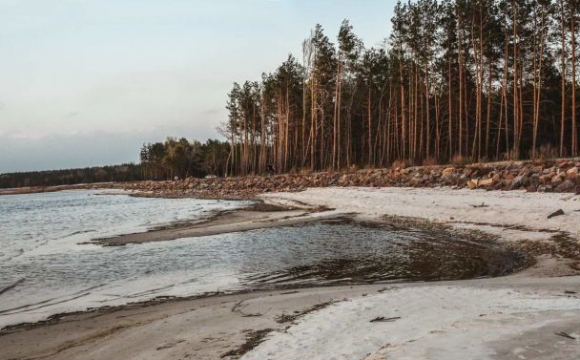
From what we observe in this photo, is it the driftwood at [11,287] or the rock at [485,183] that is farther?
the rock at [485,183]

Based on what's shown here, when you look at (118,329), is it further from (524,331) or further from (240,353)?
(524,331)

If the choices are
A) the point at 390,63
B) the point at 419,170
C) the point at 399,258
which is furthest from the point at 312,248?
the point at 390,63

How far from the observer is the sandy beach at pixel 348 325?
151 inches

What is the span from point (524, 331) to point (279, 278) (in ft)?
17.1

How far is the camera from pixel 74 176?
142m

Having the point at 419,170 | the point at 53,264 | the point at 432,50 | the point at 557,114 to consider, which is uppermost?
the point at 432,50

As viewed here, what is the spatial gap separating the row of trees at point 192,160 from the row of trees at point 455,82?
20.6 metres

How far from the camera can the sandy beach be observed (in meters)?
3.83

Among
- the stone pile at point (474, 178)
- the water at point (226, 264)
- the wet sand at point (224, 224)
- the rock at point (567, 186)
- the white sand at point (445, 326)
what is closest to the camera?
the white sand at point (445, 326)

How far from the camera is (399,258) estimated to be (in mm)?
9789

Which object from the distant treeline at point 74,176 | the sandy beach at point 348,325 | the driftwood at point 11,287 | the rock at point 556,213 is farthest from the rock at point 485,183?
the distant treeline at point 74,176

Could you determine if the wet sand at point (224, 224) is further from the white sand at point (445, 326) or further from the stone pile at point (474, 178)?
the white sand at point (445, 326)

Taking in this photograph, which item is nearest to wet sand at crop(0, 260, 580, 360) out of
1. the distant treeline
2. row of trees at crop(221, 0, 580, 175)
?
row of trees at crop(221, 0, 580, 175)

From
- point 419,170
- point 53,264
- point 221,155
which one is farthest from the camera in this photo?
point 221,155
